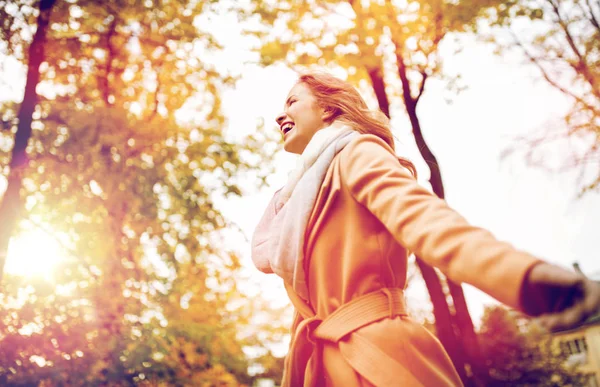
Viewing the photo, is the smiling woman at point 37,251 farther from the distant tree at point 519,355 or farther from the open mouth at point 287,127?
the distant tree at point 519,355

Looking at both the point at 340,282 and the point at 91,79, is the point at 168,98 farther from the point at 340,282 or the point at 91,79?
the point at 340,282

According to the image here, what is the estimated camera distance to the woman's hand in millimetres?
818

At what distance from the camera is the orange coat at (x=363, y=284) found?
51.1 inches

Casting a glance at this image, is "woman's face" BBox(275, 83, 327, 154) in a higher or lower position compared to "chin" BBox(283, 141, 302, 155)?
higher

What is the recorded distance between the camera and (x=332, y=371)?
A: 145 centimetres

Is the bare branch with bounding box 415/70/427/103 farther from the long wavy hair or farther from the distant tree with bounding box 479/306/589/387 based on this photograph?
the distant tree with bounding box 479/306/589/387

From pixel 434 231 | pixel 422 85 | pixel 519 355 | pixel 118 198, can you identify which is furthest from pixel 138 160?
pixel 519 355

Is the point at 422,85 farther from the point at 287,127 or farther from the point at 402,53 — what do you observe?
the point at 287,127

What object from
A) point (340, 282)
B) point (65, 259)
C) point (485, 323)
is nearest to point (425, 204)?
point (340, 282)

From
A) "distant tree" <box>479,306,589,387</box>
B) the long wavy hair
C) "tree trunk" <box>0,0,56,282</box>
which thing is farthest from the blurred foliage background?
"distant tree" <box>479,306,589,387</box>

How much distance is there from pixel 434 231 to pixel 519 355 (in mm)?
20374

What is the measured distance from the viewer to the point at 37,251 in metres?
7.52

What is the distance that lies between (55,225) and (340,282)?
25.3 ft

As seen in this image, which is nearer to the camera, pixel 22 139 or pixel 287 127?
pixel 287 127
